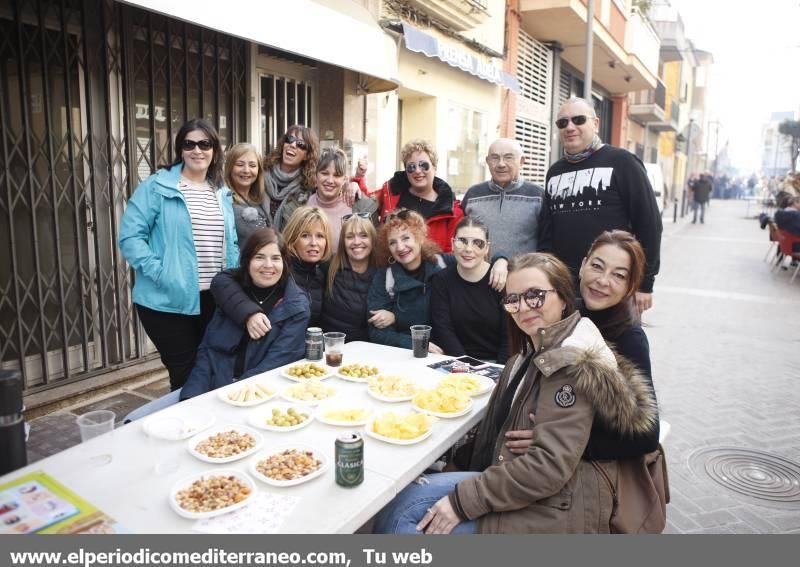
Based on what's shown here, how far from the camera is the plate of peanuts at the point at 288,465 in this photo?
1879 mm

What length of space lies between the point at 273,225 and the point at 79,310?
181cm

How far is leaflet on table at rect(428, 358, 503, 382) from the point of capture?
3.07 meters

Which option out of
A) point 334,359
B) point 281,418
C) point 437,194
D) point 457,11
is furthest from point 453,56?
point 281,418

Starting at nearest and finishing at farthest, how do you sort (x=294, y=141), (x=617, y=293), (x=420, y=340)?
1. (x=617, y=293)
2. (x=420, y=340)
3. (x=294, y=141)

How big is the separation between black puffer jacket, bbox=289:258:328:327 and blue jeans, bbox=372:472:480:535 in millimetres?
1734

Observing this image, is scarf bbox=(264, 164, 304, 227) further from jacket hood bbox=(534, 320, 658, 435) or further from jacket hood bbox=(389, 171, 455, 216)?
jacket hood bbox=(534, 320, 658, 435)

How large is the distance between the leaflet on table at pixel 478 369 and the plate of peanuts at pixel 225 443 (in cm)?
117

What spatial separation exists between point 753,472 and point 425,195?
2.86 meters

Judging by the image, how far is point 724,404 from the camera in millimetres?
4969

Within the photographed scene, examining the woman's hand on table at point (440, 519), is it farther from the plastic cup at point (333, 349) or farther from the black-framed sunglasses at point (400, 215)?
the black-framed sunglasses at point (400, 215)

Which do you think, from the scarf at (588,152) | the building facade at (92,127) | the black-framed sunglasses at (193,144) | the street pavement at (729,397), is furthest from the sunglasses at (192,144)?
the street pavement at (729,397)

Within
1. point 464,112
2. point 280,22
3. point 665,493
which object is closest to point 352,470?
point 665,493

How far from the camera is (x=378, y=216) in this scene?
4.66 m

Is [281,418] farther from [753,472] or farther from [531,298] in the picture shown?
[753,472]
